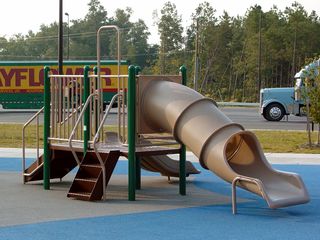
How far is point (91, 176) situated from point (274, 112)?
23472 mm

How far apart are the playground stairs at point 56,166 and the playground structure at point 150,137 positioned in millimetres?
26

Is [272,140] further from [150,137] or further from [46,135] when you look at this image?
[46,135]

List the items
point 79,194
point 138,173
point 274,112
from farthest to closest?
point 274,112 < point 138,173 < point 79,194

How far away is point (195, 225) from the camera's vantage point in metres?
10.2

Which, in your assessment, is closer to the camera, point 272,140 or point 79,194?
point 79,194

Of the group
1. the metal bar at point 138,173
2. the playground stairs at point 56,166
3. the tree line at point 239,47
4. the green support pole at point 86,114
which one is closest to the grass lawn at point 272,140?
the playground stairs at point 56,166

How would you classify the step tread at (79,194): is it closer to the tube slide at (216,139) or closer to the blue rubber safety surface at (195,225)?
the blue rubber safety surface at (195,225)

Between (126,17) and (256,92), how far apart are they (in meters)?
61.8

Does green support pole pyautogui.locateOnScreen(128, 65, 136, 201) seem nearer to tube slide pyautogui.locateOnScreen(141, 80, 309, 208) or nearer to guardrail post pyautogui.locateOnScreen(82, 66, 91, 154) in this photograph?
tube slide pyautogui.locateOnScreen(141, 80, 309, 208)

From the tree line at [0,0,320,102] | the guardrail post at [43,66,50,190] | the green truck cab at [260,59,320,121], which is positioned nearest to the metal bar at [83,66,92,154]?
the guardrail post at [43,66,50,190]

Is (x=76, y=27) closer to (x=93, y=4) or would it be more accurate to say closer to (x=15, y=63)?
(x=93, y=4)

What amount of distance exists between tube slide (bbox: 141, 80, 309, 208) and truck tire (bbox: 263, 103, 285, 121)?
892 inches

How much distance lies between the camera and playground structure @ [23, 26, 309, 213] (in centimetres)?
1152

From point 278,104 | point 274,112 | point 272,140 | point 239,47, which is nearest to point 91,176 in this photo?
point 272,140
